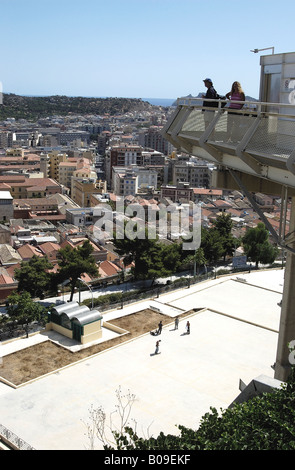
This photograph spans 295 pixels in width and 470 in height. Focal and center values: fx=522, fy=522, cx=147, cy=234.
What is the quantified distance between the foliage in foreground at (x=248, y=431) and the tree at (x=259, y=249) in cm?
1934

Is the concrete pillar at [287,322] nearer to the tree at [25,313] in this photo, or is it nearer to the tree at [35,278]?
the tree at [25,313]

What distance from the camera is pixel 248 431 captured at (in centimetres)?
370

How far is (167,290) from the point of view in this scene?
17.8 meters

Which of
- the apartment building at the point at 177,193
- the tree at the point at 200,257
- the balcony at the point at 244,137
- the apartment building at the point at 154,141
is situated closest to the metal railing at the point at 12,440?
the balcony at the point at 244,137

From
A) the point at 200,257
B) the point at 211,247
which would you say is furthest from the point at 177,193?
the point at 200,257

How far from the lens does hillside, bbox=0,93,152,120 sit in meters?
147

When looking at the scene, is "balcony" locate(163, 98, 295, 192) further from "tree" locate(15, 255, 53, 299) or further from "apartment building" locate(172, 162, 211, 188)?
"apartment building" locate(172, 162, 211, 188)

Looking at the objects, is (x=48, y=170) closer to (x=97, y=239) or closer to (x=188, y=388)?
(x=97, y=239)

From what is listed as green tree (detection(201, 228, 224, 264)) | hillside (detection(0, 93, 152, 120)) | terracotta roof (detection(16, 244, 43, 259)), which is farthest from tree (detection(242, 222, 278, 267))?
hillside (detection(0, 93, 152, 120))

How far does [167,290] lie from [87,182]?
115 ft

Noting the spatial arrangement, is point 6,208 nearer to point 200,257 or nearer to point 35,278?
point 35,278

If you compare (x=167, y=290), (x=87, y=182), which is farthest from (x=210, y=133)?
(x=87, y=182)

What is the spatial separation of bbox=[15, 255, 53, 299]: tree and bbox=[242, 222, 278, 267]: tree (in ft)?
29.5

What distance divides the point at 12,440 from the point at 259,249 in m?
16.2
